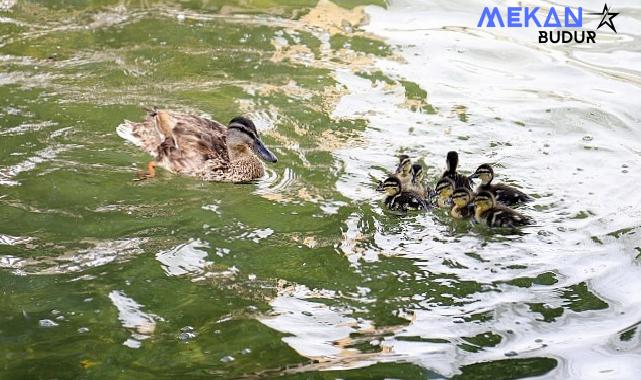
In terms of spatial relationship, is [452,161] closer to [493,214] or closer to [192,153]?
[493,214]

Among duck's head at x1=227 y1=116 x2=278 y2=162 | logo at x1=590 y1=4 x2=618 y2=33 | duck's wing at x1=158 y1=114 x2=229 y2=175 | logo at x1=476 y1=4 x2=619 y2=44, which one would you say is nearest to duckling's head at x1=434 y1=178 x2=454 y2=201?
duck's head at x1=227 y1=116 x2=278 y2=162

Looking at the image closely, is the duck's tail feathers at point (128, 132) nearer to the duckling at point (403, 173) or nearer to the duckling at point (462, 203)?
the duckling at point (403, 173)

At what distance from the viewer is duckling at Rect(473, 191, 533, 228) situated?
6.37 m

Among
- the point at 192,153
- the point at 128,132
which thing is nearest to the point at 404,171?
the point at 192,153

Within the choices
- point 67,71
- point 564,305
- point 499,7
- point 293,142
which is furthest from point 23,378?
point 499,7

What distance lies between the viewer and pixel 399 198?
6520mm

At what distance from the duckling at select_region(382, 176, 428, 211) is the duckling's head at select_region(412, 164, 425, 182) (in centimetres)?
23

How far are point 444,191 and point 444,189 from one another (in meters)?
0.02

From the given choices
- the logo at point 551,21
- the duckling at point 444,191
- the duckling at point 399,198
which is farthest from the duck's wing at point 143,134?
the logo at point 551,21

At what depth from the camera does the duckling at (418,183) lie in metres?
6.72

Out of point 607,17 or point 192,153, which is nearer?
point 192,153

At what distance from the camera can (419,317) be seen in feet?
17.2

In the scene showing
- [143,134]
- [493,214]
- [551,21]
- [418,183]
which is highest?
[551,21]

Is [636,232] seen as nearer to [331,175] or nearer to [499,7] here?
[331,175]
